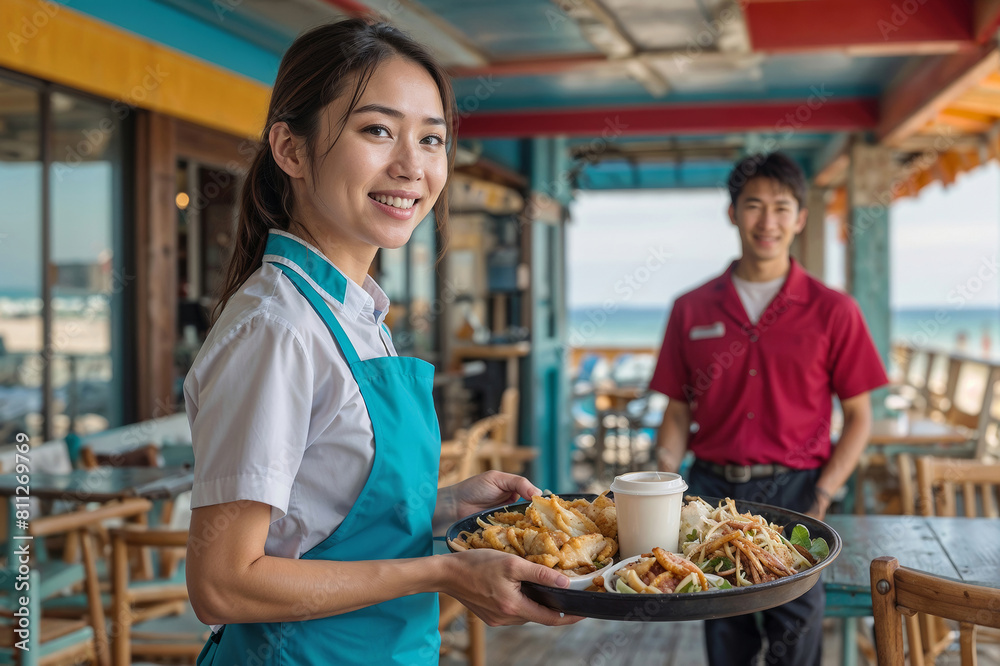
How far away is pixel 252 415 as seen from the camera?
3.15 feet

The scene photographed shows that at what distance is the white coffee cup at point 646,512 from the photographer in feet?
3.98

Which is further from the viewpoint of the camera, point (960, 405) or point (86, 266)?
point (960, 405)

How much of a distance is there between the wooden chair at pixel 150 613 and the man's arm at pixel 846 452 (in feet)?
5.60

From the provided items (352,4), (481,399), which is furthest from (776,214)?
(481,399)

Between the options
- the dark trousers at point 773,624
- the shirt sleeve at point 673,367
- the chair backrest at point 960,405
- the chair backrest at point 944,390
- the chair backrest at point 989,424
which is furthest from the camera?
the chair backrest at point 944,390

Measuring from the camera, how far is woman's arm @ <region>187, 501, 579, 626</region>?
961mm

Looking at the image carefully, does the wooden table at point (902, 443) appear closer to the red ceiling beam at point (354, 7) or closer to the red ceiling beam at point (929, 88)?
the red ceiling beam at point (929, 88)

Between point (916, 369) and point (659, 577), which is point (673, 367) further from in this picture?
point (916, 369)

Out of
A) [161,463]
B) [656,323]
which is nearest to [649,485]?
[161,463]

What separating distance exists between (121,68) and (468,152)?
2.93 m

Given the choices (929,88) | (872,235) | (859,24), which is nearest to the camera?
(859,24)

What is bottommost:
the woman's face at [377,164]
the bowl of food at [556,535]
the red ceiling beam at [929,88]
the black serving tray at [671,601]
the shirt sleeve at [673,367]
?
the black serving tray at [671,601]

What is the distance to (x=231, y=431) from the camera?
961mm

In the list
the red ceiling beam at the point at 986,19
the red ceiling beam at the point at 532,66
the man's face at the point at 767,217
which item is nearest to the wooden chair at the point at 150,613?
the man's face at the point at 767,217
